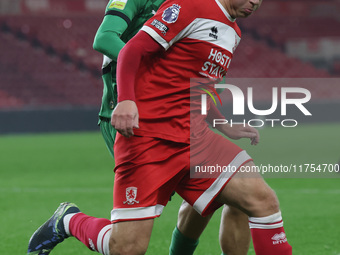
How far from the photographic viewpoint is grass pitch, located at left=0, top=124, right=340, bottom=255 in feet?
15.0

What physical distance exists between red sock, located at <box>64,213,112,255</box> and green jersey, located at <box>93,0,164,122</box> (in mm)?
540

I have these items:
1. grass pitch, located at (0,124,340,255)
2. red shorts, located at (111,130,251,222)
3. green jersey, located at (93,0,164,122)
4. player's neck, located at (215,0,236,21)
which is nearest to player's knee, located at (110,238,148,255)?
red shorts, located at (111,130,251,222)

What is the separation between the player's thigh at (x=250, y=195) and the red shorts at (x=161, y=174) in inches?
1.6

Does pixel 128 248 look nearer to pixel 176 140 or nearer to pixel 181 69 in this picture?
pixel 176 140

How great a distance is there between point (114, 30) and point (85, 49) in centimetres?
2058

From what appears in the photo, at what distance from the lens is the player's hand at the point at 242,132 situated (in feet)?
10.8

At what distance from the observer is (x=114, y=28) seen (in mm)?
3068

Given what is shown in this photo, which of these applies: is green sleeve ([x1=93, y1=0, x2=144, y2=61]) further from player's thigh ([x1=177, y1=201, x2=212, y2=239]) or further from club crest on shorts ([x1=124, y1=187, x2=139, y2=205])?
player's thigh ([x1=177, y1=201, x2=212, y2=239])

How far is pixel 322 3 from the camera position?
27500mm

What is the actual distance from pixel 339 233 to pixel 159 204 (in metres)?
2.27

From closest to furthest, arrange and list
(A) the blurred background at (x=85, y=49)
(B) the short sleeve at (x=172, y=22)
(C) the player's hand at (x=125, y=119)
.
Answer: (C) the player's hand at (x=125, y=119) → (B) the short sleeve at (x=172, y=22) → (A) the blurred background at (x=85, y=49)

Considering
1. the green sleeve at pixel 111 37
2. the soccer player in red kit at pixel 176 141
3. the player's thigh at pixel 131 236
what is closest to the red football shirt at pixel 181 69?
the soccer player in red kit at pixel 176 141

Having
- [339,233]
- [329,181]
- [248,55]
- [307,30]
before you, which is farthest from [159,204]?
[307,30]

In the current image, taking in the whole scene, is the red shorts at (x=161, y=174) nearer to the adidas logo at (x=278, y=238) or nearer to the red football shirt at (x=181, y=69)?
the red football shirt at (x=181, y=69)
